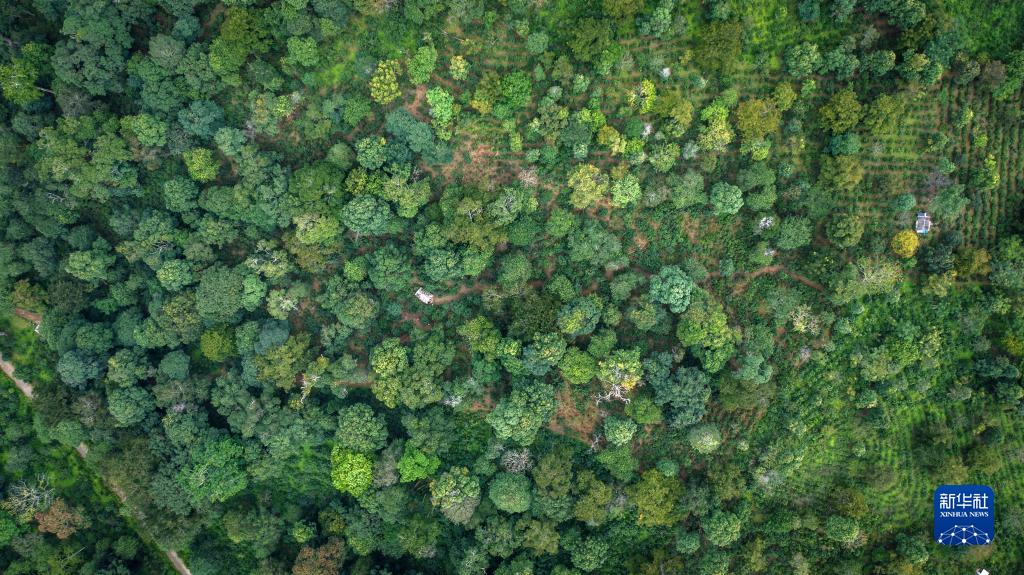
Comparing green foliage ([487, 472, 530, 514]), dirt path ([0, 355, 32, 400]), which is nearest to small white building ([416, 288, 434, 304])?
green foliage ([487, 472, 530, 514])

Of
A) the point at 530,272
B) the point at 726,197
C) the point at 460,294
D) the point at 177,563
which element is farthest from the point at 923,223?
the point at 177,563

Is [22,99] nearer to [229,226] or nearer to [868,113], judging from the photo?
[229,226]

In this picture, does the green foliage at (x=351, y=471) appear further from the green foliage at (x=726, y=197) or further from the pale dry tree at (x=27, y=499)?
the green foliage at (x=726, y=197)

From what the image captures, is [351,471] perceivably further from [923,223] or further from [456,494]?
[923,223]

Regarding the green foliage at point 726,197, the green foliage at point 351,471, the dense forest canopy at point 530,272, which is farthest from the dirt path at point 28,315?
the green foliage at point 726,197

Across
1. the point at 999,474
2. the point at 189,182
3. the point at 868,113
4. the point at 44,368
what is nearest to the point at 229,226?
the point at 189,182

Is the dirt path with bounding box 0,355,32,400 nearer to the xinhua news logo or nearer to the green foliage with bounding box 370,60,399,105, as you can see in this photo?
the green foliage with bounding box 370,60,399,105
